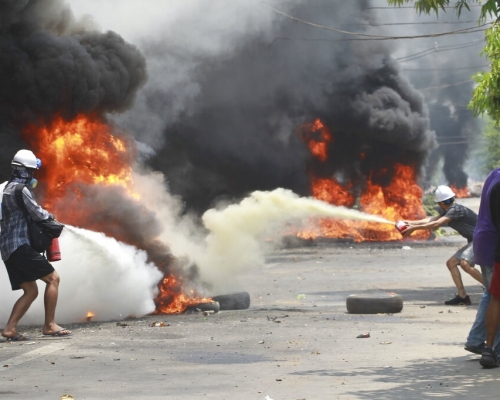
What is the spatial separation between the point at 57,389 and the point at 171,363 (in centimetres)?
135

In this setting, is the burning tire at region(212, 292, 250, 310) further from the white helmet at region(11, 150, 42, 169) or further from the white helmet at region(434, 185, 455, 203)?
the white helmet at region(11, 150, 42, 169)

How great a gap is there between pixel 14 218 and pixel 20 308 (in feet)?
2.85

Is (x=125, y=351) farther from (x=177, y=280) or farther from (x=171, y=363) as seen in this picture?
(x=177, y=280)

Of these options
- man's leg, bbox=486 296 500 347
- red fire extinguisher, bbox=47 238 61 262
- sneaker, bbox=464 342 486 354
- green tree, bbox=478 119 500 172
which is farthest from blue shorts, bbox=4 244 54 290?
green tree, bbox=478 119 500 172

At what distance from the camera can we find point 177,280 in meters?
11.5

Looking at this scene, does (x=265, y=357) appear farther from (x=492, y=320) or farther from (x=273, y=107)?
(x=273, y=107)

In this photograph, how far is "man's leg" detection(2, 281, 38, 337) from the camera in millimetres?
8930

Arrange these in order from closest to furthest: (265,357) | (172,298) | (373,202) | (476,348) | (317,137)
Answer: (476,348)
(265,357)
(172,298)
(373,202)
(317,137)

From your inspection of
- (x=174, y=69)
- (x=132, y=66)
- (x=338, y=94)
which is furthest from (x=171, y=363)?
(x=338, y=94)

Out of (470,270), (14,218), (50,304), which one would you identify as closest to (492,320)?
(50,304)

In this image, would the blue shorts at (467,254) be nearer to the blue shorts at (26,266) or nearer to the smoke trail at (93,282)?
the smoke trail at (93,282)

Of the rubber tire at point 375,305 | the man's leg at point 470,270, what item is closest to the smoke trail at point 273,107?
the man's leg at point 470,270

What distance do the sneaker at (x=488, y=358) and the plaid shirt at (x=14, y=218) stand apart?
4375mm

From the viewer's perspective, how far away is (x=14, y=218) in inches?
360
